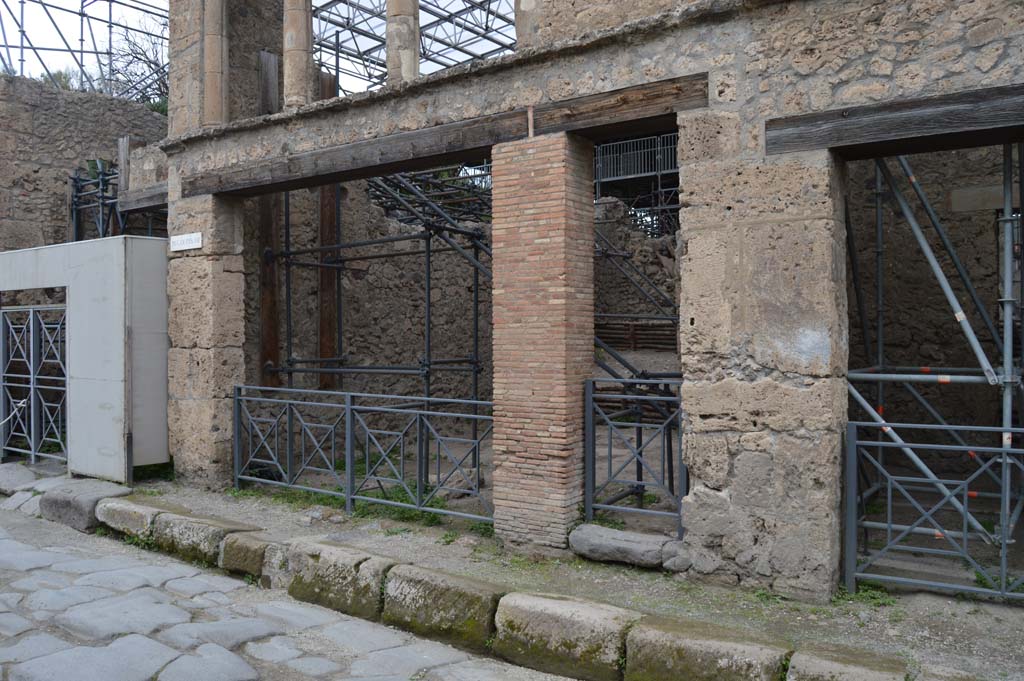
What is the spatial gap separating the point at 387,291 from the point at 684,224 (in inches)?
259

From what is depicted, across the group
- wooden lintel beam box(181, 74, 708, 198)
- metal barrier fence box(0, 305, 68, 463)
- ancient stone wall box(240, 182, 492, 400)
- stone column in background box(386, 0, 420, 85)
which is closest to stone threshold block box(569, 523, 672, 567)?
wooden lintel beam box(181, 74, 708, 198)

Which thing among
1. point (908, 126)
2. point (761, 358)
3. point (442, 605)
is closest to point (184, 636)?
point (442, 605)

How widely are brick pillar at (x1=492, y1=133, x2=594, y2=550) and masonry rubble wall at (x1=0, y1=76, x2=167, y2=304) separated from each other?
307 inches

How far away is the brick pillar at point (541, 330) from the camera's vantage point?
587cm

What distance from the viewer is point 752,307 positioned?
16.9 feet

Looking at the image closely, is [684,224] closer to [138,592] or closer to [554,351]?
[554,351]

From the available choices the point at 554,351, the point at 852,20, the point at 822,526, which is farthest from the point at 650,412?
the point at 852,20

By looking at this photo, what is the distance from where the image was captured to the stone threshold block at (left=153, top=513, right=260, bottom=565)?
6336mm

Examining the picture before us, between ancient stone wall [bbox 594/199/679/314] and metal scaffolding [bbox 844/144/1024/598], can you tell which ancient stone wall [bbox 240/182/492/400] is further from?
metal scaffolding [bbox 844/144/1024/598]

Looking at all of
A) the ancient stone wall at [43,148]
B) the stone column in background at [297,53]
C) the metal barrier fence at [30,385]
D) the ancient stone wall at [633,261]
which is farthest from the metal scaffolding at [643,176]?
the metal barrier fence at [30,385]

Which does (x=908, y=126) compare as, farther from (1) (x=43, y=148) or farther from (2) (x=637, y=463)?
(1) (x=43, y=148)

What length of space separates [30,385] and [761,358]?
8.23 metres

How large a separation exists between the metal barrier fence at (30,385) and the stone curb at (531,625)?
14.5ft

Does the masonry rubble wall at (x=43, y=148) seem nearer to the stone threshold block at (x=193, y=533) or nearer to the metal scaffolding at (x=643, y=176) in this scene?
the stone threshold block at (x=193, y=533)
